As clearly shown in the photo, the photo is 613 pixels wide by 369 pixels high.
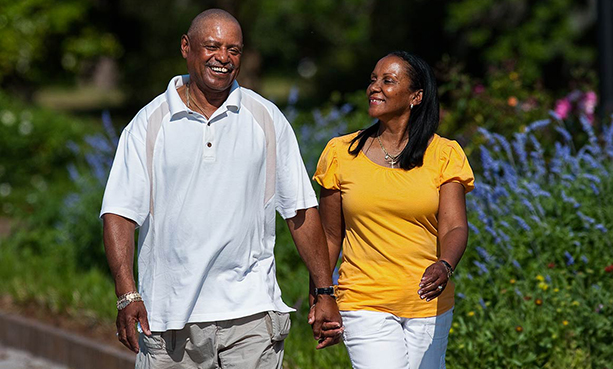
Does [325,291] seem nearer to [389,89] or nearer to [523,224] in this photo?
[389,89]

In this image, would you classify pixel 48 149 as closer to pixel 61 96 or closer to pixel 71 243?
pixel 71 243

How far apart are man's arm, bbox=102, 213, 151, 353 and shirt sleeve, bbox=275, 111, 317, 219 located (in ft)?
1.94

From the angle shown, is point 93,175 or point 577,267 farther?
point 93,175

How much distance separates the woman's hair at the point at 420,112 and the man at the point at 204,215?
0.42m

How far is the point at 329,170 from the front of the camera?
13.2 feet

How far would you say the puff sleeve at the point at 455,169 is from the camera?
12.6ft

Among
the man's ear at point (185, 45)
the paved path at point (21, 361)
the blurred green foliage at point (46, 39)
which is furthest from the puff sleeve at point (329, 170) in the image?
the blurred green foliage at point (46, 39)

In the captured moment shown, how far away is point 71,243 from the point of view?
874 centimetres

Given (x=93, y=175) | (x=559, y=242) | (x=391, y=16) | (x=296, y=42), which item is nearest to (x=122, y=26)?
(x=391, y=16)

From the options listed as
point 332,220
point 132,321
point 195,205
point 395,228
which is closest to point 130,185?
point 195,205

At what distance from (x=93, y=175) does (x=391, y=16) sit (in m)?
13.2

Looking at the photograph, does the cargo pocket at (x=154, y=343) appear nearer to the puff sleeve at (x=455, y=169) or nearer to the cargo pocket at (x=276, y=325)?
the cargo pocket at (x=276, y=325)

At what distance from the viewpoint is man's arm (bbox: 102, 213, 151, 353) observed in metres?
3.58

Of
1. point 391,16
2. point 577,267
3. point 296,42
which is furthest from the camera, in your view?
point 296,42
